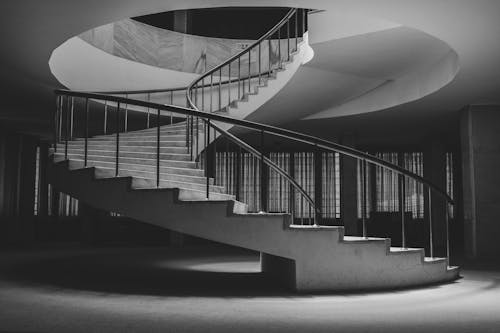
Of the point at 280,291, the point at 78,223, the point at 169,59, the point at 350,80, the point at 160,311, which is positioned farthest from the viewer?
the point at 78,223

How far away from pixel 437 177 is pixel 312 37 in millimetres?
7403

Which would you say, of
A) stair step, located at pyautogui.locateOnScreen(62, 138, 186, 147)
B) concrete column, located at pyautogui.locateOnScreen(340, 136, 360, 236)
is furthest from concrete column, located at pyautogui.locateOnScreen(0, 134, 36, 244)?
concrete column, located at pyautogui.locateOnScreen(340, 136, 360, 236)

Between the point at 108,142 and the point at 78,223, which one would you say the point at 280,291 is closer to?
the point at 108,142

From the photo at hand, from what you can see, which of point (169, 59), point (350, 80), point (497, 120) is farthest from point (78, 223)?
point (497, 120)

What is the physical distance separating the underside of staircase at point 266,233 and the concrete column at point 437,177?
7611 millimetres

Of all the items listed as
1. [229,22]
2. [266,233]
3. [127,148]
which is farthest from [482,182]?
[229,22]

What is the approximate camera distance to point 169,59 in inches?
453

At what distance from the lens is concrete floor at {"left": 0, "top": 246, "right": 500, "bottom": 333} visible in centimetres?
376

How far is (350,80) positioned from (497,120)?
2722mm

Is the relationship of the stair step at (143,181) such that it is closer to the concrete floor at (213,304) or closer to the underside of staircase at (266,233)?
the underside of staircase at (266,233)

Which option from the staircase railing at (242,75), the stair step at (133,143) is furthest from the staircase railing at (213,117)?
the stair step at (133,143)

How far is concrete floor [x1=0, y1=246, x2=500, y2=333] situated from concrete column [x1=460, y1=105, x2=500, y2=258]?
83.8 inches

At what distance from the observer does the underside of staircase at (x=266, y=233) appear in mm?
5402

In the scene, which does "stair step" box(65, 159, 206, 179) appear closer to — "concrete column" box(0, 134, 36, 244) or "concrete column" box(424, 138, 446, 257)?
"concrete column" box(0, 134, 36, 244)
